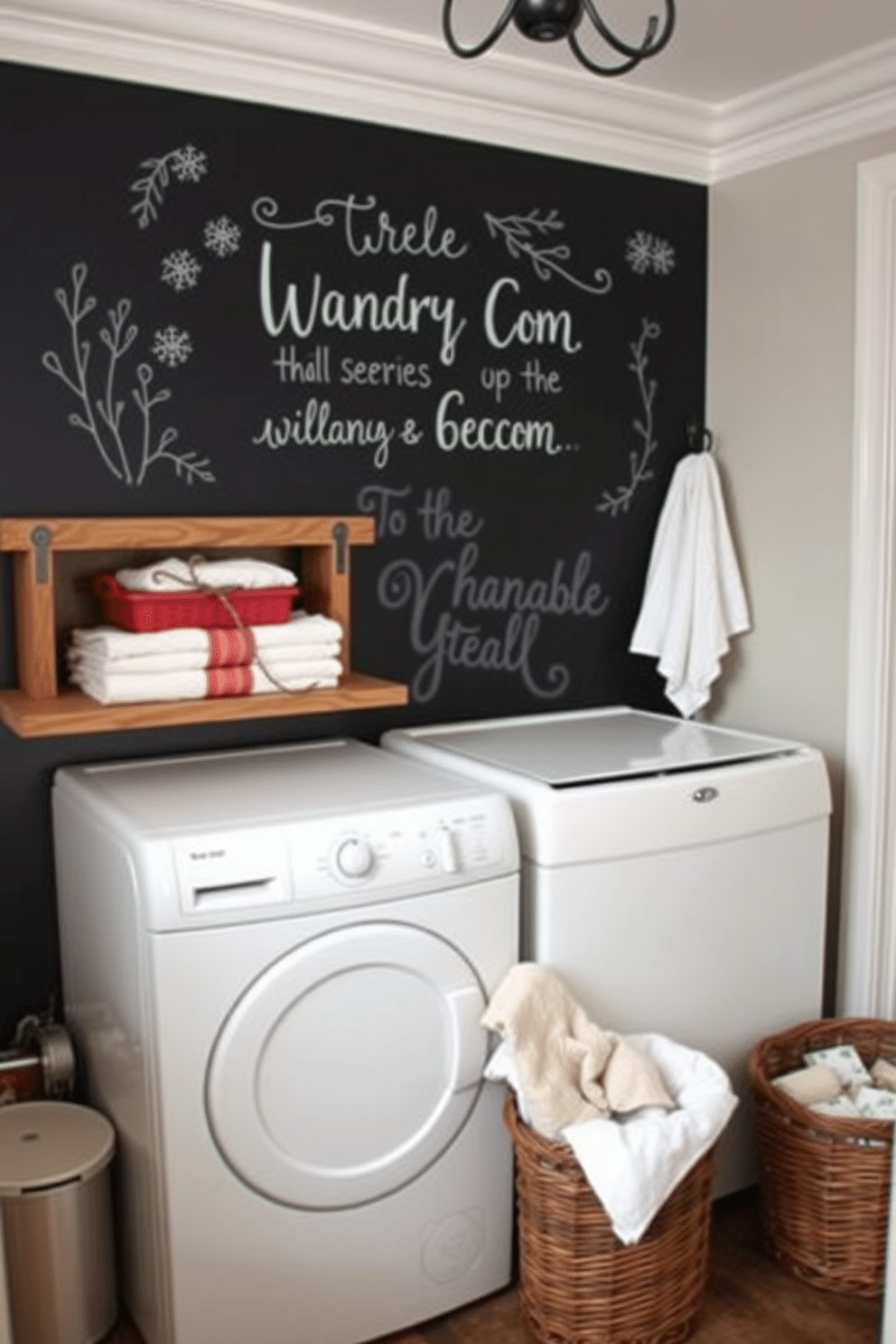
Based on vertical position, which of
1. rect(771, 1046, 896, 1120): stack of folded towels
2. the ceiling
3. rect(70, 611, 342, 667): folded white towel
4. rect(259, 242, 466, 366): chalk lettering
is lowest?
rect(771, 1046, 896, 1120): stack of folded towels

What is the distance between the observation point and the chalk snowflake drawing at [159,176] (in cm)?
244

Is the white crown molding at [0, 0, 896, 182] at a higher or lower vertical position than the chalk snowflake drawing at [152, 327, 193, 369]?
higher

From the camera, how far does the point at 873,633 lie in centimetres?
281

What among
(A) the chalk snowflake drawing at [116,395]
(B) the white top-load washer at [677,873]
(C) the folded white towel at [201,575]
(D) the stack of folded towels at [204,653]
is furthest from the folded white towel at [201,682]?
(A) the chalk snowflake drawing at [116,395]

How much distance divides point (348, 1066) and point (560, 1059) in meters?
0.36

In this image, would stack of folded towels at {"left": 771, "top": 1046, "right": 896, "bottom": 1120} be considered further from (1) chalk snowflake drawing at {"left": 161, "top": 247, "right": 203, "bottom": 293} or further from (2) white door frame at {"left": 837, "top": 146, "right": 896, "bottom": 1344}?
(1) chalk snowflake drawing at {"left": 161, "top": 247, "right": 203, "bottom": 293}

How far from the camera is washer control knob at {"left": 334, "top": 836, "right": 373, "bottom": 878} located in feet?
6.82

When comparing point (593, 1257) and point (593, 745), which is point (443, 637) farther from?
point (593, 1257)

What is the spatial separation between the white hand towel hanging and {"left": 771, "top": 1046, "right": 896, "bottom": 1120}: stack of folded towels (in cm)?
91

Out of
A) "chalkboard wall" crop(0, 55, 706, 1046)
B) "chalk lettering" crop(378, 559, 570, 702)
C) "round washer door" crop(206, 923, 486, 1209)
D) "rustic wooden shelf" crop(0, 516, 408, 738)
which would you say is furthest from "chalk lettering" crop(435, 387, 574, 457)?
"round washer door" crop(206, 923, 486, 1209)

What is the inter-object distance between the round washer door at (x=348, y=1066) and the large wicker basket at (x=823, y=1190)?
619mm

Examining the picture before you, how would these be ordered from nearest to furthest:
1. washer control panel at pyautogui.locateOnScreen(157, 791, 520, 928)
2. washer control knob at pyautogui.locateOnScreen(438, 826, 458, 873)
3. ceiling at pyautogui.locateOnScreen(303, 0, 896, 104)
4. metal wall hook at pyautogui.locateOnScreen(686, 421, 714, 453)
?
1. washer control panel at pyautogui.locateOnScreen(157, 791, 520, 928)
2. washer control knob at pyautogui.locateOnScreen(438, 826, 458, 873)
3. ceiling at pyautogui.locateOnScreen(303, 0, 896, 104)
4. metal wall hook at pyautogui.locateOnScreen(686, 421, 714, 453)

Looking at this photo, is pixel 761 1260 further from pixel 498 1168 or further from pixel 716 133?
pixel 716 133

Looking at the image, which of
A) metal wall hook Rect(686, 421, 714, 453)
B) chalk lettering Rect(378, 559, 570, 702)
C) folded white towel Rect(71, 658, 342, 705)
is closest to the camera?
folded white towel Rect(71, 658, 342, 705)
